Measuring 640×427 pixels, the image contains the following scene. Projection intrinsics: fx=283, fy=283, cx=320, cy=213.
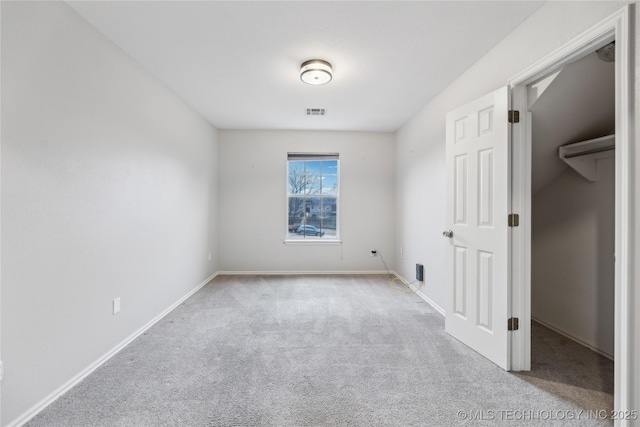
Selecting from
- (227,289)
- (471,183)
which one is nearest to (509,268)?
(471,183)

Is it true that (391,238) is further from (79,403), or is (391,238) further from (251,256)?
(79,403)

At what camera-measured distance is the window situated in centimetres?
506

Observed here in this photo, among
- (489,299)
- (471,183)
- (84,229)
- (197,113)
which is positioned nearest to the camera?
(84,229)

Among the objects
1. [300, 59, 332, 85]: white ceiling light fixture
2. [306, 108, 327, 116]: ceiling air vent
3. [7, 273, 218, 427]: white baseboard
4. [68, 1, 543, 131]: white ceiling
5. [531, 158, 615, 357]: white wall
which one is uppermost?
[306, 108, 327, 116]: ceiling air vent

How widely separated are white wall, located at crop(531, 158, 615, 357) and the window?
2964mm

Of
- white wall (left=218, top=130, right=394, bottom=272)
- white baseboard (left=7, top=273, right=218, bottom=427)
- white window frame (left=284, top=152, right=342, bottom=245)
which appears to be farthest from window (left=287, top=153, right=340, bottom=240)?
white baseboard (left=7, top=273, right=218, bottom=427)

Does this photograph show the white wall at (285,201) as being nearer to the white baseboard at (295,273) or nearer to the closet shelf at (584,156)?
the white baseboard at (295,273)

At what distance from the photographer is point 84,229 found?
6.48 feet

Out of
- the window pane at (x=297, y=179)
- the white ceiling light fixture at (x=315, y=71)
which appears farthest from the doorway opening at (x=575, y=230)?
the window pane at (x=297, y=179)

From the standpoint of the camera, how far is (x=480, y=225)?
7.45 ft

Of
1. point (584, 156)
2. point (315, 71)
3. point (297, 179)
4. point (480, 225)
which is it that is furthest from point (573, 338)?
point (297, 179)

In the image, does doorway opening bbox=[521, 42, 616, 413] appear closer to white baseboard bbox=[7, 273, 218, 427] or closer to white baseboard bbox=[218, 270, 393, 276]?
white baseboard bbox=[218, 270, 393, 276]

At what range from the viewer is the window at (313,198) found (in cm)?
506

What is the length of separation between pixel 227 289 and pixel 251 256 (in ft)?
3.14
